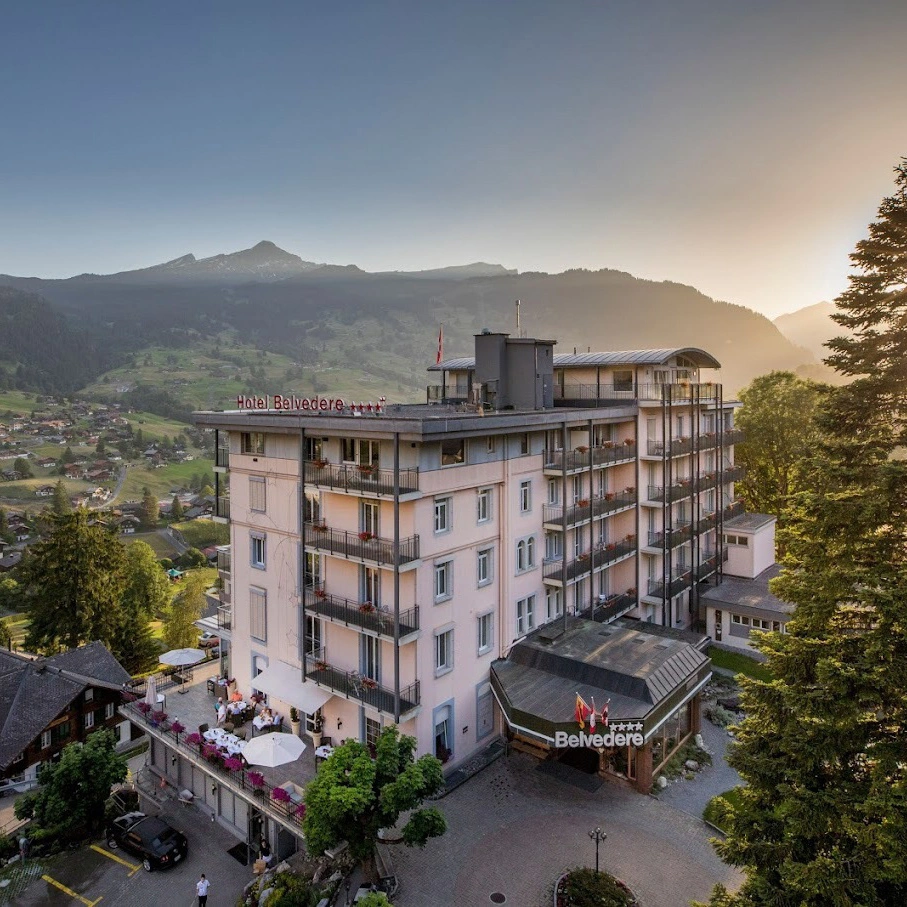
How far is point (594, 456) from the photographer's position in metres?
34.1

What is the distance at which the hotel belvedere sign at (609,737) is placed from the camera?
23656 millimetres

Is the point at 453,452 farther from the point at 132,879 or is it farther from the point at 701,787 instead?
the point at 132,879

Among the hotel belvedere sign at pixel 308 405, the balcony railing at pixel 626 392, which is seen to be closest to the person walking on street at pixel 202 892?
the hotel belvedere sign at pixel 308 405

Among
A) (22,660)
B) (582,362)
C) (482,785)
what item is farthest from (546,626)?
(22,660)

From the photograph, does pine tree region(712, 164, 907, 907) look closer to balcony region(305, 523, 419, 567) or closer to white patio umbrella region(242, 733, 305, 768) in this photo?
balcony region(305, 523, 419, 567)

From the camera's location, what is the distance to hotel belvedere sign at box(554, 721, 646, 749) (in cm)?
2366

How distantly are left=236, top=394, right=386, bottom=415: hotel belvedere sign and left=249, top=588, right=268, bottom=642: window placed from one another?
29.6 ft

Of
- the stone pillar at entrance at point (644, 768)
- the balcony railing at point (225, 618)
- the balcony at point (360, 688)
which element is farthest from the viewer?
the balcony railing at point (225, 618)

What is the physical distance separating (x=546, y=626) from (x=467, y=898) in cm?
1371

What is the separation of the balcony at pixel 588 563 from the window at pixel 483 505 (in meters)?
5.46

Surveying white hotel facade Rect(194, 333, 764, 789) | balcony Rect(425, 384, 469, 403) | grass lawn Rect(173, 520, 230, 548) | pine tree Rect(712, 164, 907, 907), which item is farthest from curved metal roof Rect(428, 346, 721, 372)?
grass lawn Rect(173, 520, 230, 548)

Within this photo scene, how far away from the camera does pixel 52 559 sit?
46156mm

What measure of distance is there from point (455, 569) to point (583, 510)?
9.24 metres

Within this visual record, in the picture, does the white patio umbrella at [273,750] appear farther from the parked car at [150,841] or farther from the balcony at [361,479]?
the balcony at [361,479]
